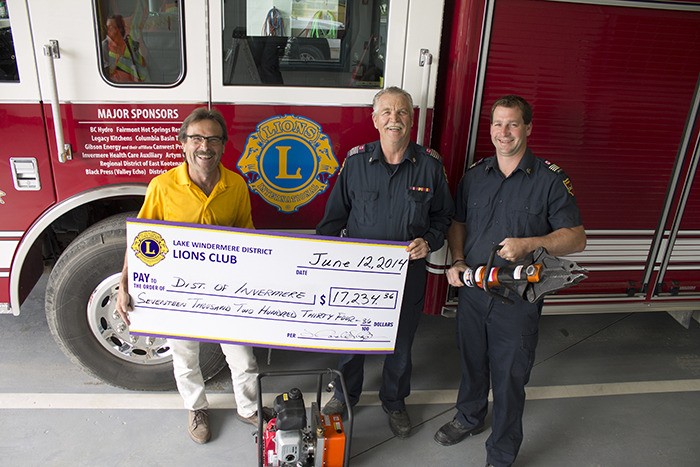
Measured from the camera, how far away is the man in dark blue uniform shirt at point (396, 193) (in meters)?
2.71

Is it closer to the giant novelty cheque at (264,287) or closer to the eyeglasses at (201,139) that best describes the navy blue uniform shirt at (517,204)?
the giant novelty cheque at (264,287)

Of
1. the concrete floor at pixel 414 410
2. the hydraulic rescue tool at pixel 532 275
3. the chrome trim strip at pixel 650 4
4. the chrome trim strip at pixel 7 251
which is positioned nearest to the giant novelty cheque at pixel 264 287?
the hydraulic rescue tool at pixel 532 275

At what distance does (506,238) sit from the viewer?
8.74 ft

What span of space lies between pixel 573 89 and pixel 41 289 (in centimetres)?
407

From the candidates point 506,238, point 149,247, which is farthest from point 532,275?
point 149,247

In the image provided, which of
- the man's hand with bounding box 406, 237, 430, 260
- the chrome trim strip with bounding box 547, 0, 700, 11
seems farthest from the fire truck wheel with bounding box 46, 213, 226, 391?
the chrome trim strip with bounding box 547, 0, 700, 11

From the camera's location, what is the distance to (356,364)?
3.20m

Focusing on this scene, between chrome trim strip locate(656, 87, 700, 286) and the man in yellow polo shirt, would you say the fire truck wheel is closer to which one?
the man in yellow polo shirt

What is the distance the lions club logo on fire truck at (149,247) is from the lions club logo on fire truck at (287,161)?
2.19 ft

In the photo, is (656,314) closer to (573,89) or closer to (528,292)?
(573,89)

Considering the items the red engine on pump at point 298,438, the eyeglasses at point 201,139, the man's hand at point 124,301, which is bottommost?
the red engine on pump at point 298,438

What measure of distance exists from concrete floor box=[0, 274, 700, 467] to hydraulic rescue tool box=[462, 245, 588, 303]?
110 centimetres

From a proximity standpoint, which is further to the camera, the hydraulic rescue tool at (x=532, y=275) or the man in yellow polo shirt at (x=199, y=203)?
the man in yellow polo shirt at (x=199, y=203)

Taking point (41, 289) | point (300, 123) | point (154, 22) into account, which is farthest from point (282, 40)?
point (41, 289)
